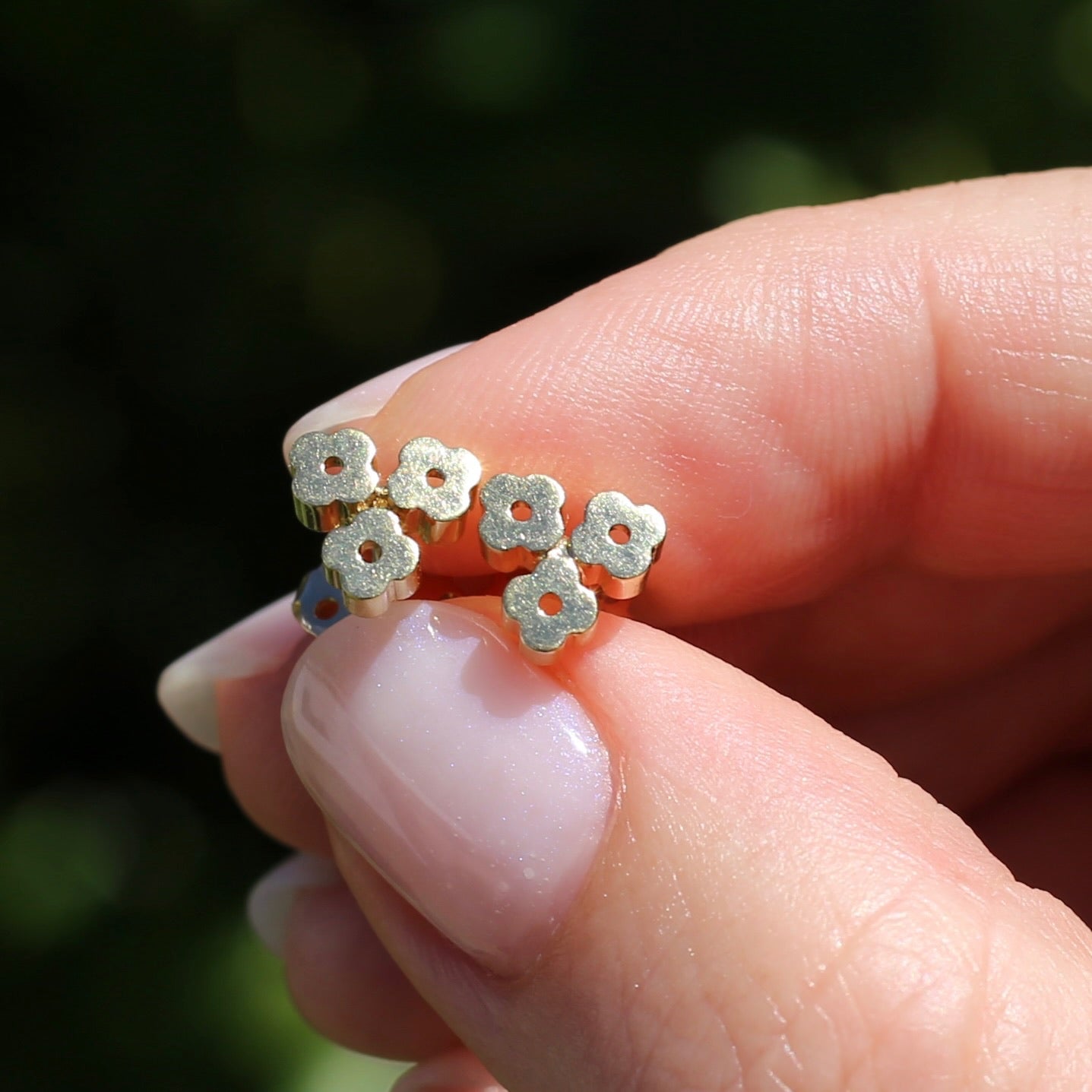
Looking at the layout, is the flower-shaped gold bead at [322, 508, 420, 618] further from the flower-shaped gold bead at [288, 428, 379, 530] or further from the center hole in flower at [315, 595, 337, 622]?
the center hole in flower at [315, 595, 337, 622]

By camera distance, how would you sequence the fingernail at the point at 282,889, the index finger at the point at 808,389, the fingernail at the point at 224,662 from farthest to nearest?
the fingernail at the point at 282,889 < the fingernail at the point at 224,662 < the index finger at the point at 808,389

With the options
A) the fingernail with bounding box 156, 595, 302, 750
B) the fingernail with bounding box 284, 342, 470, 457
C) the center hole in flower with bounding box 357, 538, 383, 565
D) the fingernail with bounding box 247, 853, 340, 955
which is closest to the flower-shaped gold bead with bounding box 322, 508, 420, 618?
the center hole in flower with bounding box 357, 538, 383, 565

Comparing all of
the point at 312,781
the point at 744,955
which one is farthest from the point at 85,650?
the point at 744,955

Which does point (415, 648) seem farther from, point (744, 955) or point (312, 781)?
point (744, 955)

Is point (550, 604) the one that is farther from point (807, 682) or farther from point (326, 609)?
point (807, 682)

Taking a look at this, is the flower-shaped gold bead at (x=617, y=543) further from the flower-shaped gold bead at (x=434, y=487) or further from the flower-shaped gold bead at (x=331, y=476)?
the flower-shaped gold bead at (x=331, y=476)

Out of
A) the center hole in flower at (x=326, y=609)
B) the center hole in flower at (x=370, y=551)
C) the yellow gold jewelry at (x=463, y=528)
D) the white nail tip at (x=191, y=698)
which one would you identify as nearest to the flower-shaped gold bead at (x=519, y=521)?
the yellow gold jewelry at (x=463, y=528)
